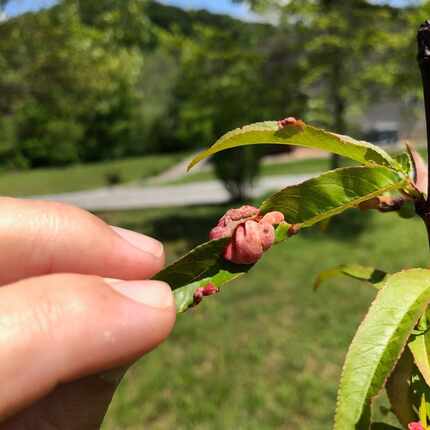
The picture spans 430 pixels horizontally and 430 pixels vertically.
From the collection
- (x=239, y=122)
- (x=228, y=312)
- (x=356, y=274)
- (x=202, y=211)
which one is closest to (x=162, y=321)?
(x=356, y=274)

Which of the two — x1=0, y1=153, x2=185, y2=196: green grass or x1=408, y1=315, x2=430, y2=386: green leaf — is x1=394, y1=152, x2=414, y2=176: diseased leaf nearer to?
x1=408, y1=315, x2=430, y2=386: green leaf

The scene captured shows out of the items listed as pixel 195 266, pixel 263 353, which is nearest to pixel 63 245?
pixel 195 266

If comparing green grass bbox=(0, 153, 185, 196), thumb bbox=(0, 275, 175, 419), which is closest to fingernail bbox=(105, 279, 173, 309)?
thumb bbox=(0, 275, 175, 419)

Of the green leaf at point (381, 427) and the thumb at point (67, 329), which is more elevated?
the thumb at point (67, 329)

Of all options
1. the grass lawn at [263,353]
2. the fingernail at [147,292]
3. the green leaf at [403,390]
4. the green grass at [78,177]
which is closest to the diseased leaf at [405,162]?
the green leaf at [403,390]

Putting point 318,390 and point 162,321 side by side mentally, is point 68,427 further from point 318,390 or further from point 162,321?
point 318,390

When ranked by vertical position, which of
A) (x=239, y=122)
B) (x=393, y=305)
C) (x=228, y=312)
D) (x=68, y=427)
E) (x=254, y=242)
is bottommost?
(x=228, y=312)

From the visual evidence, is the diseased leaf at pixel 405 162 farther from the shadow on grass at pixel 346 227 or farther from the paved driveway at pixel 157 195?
the paved driveway at pixel 157 195
